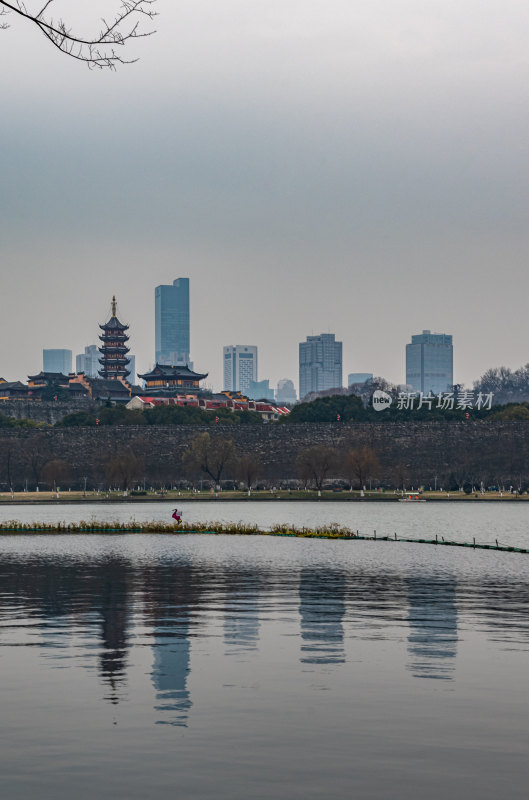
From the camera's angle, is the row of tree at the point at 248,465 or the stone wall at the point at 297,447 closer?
the row of tree at the point at 248,465

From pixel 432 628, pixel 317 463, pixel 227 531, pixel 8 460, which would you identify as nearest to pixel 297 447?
pixel 317 463

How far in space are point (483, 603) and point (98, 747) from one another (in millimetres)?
17264

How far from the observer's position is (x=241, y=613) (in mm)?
26484

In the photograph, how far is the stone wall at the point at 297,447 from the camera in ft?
536

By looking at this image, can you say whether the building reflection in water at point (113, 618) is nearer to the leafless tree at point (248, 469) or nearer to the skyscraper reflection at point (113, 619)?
the skyscraper reflection at point (113, 619)

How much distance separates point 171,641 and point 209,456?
140810 mm

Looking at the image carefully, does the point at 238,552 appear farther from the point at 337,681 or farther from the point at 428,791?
the point at 428,791

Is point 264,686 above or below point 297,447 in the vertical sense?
below

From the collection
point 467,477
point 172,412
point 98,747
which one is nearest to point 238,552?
point 98,747

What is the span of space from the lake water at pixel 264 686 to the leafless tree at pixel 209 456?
125 m

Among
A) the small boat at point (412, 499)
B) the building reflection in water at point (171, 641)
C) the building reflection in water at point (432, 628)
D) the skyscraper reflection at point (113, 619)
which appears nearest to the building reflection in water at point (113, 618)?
the skyscraper reflection at point (113, 619)

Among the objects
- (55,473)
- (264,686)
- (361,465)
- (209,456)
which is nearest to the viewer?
(264,686)

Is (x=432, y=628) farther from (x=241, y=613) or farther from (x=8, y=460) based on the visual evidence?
(x=8, y=460)

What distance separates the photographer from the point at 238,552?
5084cm
